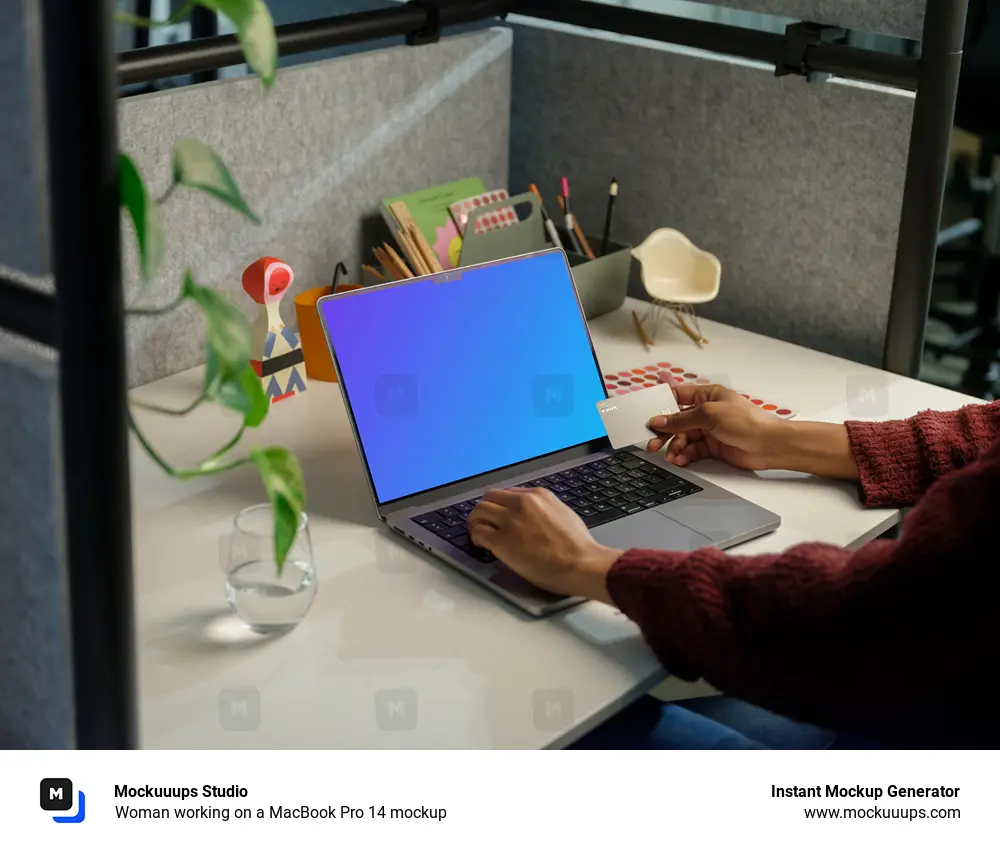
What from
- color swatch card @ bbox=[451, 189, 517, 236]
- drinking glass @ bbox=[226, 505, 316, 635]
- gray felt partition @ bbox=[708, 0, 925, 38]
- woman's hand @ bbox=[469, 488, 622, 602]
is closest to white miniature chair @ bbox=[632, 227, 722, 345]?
color swatch card @ bbox=[451, 189, 517, 236]

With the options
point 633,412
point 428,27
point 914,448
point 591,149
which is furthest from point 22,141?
point 591,149

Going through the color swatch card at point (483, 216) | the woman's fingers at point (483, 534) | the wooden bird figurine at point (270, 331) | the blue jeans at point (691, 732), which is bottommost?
the blue jeans at point (691, 732)

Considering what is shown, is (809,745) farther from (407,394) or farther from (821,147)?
(821,147)

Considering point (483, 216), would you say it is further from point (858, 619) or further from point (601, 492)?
point (858, 619)

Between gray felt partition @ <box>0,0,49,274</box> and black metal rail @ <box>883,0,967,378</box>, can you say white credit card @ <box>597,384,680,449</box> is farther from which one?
gray felt partition @ <box>0,0,49,274</box>

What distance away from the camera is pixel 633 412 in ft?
3.32

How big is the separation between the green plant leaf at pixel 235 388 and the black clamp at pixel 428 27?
2.58ft

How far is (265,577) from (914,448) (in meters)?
0.52

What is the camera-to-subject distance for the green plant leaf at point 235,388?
0.52 metres

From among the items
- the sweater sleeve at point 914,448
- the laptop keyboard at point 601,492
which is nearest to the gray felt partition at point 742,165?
the sweater sleeve at point 914,448

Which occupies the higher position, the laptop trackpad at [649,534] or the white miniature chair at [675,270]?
the white miniature chair at [675,270]

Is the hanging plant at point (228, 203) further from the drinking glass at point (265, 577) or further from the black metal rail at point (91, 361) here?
the drinking glass at point (265, 577)

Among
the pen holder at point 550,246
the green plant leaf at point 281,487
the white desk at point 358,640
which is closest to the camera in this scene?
the green plant leaf at point 281,487
